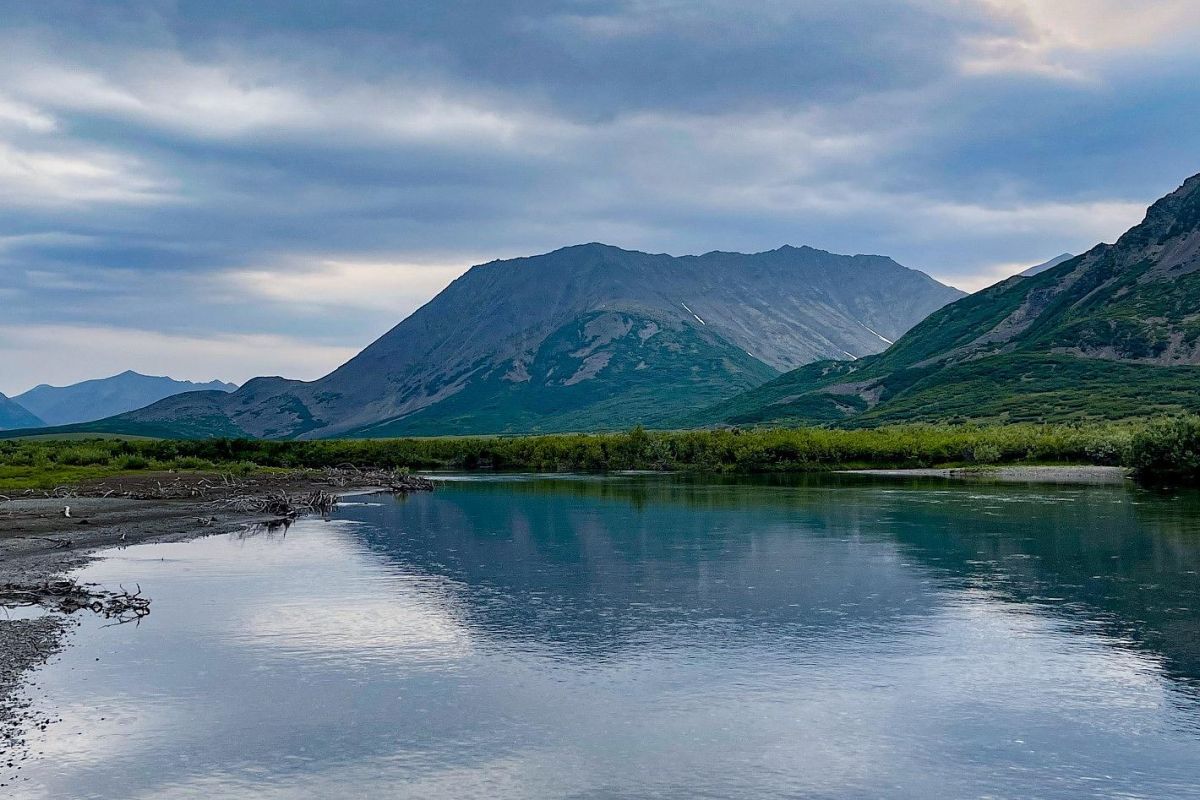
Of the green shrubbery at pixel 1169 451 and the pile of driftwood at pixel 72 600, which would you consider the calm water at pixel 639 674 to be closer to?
the pile of driftwood at pixel 72 600

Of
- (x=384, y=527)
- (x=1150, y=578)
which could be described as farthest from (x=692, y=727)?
(x=384, y=527)

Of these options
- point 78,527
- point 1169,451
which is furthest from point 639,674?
point 1169,451

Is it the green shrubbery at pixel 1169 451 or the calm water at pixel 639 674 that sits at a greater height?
the green shrubbery at pixel 1169 451

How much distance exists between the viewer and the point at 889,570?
6644 centimetres

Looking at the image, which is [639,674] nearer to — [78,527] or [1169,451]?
[78,527]

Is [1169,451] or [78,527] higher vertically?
[1169,451]

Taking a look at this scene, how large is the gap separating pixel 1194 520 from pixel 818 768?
78938 mm

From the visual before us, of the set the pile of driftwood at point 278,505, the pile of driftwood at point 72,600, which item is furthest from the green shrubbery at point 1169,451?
the pile of driftwood at point 72,600

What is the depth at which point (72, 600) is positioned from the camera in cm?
4991

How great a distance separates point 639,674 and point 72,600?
29947 mm

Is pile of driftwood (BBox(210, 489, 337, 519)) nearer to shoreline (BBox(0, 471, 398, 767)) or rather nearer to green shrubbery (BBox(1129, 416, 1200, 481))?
shoreline (BBox(0, 471, 398, 767))

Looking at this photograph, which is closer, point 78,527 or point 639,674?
point 639,674

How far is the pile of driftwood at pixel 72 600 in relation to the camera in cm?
4884

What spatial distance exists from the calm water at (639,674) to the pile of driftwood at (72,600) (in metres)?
1.60
